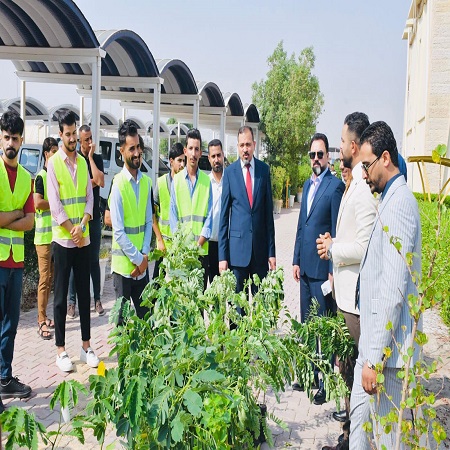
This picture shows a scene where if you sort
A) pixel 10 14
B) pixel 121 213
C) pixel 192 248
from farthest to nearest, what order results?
pixel 10 14
pixel 121 213
pixel 192 248

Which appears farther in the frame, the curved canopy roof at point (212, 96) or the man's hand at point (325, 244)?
the curved canopy roof at point (212, 96)

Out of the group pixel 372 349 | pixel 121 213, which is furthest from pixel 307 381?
pixel 121 213

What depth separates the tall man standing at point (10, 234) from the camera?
4398 mm

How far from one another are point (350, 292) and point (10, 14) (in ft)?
30.4

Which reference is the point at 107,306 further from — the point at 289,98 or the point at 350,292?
the point at 289,98

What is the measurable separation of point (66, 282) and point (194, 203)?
5.34 feet

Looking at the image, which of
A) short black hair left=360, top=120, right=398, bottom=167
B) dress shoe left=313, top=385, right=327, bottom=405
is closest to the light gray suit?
short black hair left=360, top=120, right=398, bottom=167

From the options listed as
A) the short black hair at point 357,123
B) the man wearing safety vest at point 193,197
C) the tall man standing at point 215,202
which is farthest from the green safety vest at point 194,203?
the short black hair at point 357,123

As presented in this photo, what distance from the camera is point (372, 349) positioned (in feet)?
8.55

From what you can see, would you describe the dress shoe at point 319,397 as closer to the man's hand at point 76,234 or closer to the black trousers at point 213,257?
the black trousers at point 213,257

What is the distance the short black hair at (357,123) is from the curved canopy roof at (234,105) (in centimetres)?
1960

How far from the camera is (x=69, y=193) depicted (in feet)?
16.4

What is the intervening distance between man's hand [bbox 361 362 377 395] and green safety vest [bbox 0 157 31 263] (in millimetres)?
3037

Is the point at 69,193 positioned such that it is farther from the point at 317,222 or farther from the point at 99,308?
the point at 99,308
